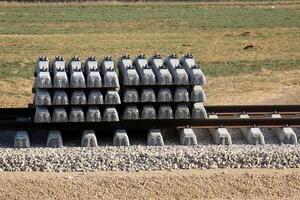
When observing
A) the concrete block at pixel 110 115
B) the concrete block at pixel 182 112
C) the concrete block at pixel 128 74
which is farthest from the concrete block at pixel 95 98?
the concrete block at pixel 182 112

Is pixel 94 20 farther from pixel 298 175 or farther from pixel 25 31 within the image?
pixel 298 175

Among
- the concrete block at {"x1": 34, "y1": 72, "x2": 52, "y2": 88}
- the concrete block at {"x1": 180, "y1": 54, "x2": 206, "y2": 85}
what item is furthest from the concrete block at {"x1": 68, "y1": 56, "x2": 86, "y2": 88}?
the concrete block at {"x1": 180, "y1": 54, "x2": 206, "y2": 85}

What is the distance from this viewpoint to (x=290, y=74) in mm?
25141

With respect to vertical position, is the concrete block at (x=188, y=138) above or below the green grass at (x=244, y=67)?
above

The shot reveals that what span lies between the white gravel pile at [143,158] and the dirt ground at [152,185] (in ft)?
0.76

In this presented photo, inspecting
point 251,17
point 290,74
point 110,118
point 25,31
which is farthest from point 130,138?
point 251,17

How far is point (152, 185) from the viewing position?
41.8 ft

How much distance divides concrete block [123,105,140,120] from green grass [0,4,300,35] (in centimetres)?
2408

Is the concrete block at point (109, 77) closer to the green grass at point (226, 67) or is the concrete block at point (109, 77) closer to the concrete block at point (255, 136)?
the concrete block at point (255, 136)

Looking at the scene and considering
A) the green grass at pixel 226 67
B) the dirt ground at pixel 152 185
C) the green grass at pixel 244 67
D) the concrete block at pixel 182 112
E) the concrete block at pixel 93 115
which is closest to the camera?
the dirt ground at pixel 152 185

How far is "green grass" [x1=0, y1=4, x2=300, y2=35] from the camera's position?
40406mm

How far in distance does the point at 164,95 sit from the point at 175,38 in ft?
72.0

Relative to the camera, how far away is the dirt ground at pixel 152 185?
40.9 ft

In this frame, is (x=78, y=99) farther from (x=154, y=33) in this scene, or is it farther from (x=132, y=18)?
(x=132, y=18)
